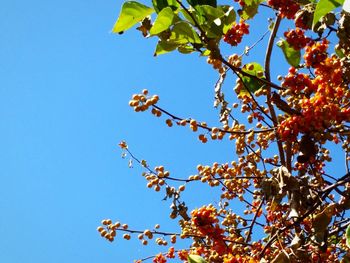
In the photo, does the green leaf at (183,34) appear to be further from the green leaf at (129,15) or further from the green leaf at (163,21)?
the green leaf at (129,15)

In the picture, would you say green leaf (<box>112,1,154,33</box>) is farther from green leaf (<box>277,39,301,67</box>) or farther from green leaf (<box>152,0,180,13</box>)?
green leaf (<box>277,39,301,67</box>)

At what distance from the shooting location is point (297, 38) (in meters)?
2.88

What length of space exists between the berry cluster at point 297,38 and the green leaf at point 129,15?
1053 mm

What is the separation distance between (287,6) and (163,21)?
955 mm

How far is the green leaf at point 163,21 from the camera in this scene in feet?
7.09

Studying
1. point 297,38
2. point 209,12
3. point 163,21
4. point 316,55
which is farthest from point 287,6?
point 163,21

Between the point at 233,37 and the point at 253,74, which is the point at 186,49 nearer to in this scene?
the point at 233,37

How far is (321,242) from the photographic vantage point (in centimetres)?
252

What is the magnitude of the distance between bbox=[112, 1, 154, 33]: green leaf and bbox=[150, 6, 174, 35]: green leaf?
0.20 meters

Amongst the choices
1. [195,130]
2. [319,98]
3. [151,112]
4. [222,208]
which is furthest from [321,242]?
[222,208]

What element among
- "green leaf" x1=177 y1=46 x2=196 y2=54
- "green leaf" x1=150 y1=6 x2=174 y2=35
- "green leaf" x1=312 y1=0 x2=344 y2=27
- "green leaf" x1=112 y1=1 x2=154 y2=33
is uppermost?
"green leaf" x1=112 y1=1 x2=154 y2=33

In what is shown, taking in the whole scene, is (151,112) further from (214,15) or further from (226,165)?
(226,165)

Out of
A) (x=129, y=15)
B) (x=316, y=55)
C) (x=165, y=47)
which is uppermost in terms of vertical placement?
(x=129, y=15)

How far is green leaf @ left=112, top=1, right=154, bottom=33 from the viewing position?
230 cm
